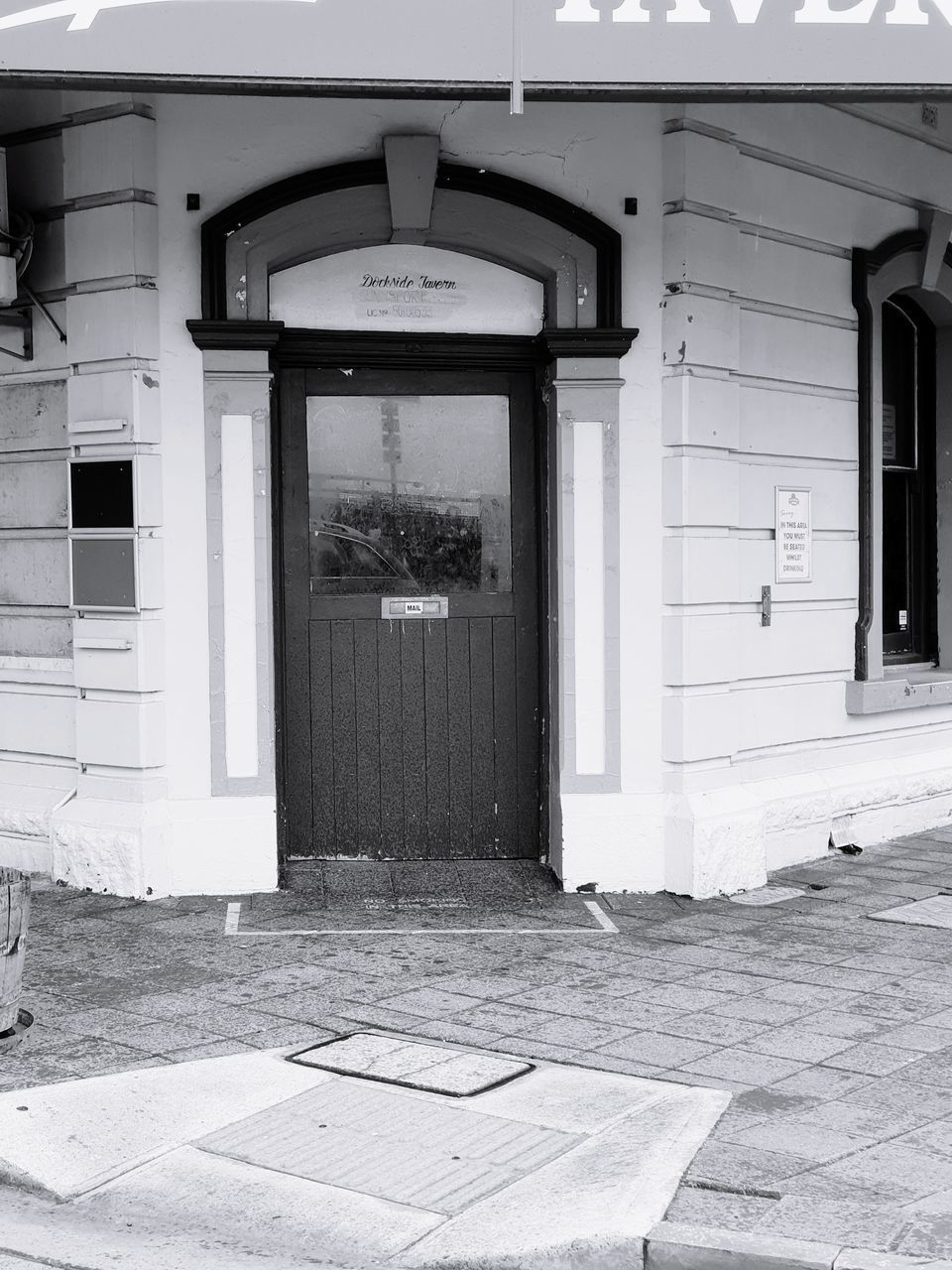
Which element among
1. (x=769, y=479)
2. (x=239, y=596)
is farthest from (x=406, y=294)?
(x=769, y=479)

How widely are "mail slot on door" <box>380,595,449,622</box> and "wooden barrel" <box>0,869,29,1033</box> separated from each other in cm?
314

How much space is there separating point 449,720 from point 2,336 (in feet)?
10.9

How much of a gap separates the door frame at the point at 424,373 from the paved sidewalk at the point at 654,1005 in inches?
33.6

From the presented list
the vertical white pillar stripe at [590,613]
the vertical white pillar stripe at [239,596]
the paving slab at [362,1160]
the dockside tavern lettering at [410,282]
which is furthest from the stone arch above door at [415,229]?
the paving slab at [362,1160]

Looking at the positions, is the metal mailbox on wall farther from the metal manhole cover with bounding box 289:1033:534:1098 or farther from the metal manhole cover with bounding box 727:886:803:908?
the metal manhole cover with bounding box 727:886:803:908

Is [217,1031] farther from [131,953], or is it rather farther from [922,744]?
[922,744]

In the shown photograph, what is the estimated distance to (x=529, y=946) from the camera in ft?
22.5

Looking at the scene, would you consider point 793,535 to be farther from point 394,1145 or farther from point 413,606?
point 394,1145

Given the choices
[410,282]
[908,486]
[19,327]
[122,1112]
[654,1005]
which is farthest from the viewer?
[908,486]

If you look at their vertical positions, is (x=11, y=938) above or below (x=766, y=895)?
above

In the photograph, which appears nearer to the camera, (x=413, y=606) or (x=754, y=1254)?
(x=754, y=1254)

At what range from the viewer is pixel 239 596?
7766 millimetres

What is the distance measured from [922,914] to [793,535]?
8.06 ft

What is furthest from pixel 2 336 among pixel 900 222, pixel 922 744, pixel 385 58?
pixel 922 744
